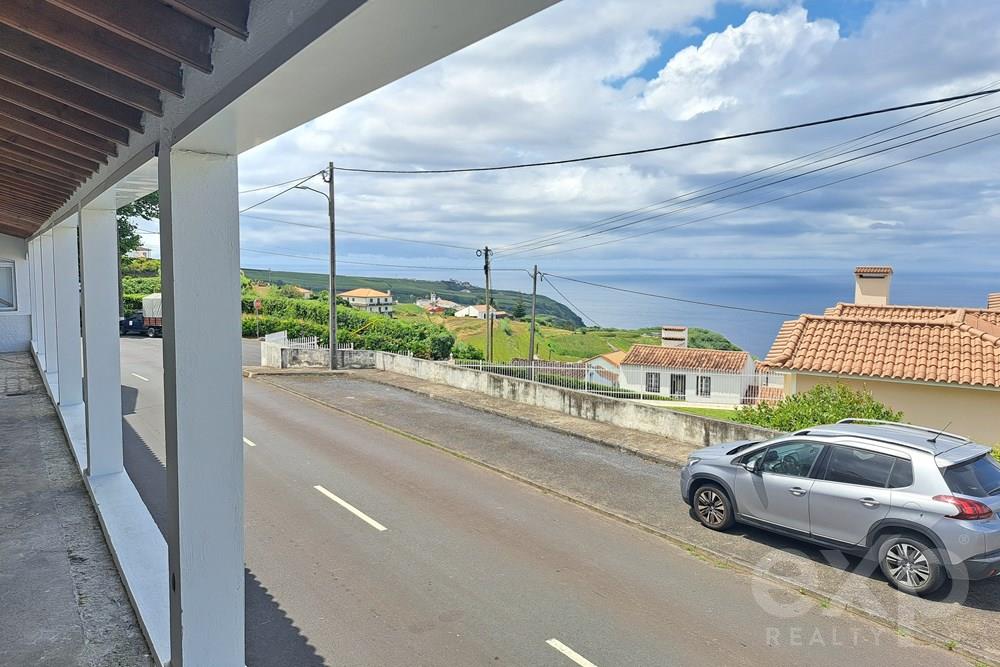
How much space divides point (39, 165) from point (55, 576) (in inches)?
147

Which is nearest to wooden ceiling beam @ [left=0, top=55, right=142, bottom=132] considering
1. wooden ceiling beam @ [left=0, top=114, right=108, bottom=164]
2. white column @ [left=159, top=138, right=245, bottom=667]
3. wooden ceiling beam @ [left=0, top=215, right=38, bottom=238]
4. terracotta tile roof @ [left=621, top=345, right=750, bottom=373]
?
white column @ [left=159, top=138, right=245, bottom=667]

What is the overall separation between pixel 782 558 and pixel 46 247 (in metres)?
13.4

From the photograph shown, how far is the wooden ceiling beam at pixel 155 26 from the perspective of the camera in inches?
98.0

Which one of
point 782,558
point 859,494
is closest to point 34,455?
point 782,558

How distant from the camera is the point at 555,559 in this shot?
26.0ft

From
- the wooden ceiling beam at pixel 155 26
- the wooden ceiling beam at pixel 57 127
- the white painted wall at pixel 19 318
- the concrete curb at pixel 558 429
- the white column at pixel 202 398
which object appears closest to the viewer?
the wooden ceiling beam at pixel 155 26

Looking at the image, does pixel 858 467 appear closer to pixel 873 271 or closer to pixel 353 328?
pixel 873 271

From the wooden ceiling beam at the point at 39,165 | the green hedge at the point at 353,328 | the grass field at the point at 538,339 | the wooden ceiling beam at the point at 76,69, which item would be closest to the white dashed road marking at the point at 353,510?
the wooden ceiling beam at the point at 39,165

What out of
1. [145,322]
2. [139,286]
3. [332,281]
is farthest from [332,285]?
[139,286]

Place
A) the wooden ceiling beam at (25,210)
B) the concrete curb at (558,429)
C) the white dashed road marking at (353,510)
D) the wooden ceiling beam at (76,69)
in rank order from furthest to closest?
the concrete curb at (558,429) → the wooden ceiling beam at (25,210) → the white dashed road marking at (353,510) → the wooden ceiling beam at (76,69)

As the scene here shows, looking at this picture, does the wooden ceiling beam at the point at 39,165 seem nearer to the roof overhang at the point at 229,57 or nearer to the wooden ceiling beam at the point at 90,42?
the roof overhang at the point at 229,57

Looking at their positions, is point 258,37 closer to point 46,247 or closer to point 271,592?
point 271,592

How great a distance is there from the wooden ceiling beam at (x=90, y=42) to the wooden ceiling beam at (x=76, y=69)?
0.32 meters

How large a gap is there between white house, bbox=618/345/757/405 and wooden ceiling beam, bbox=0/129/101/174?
2459 centimetres
